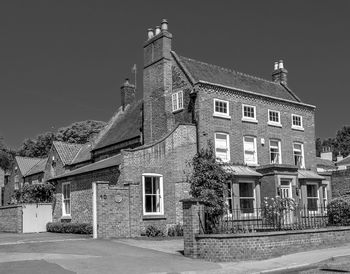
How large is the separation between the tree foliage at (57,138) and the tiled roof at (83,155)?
31.4 m

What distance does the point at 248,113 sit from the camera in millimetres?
30984

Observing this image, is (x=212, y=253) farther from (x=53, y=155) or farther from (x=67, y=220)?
(x=53, y=155)

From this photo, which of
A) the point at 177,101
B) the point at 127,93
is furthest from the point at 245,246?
the point at 127,93

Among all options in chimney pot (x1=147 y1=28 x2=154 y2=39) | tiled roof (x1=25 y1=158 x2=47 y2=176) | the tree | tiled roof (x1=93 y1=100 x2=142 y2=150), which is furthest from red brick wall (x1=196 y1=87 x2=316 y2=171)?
the tree

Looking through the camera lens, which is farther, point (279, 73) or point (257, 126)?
point (279, 73)

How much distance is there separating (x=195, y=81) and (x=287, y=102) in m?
8.23

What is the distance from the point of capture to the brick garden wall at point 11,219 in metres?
28.8

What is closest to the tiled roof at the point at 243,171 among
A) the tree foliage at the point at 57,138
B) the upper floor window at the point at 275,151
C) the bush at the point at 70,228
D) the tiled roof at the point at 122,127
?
the upper floor window at the point at 275,151

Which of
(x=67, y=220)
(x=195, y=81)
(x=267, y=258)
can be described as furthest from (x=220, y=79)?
(x=267, y=258)

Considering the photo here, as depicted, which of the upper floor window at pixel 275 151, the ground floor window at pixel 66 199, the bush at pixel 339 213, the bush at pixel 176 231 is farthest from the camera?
the upper floor window at pixel 275 151

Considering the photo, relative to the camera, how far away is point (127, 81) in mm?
39125

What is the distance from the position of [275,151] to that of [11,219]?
18102 millimetres

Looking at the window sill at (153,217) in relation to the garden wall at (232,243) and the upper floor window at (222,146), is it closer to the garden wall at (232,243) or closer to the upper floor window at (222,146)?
the upper floor window at (222,146)

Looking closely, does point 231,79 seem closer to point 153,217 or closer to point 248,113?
point 248,113
